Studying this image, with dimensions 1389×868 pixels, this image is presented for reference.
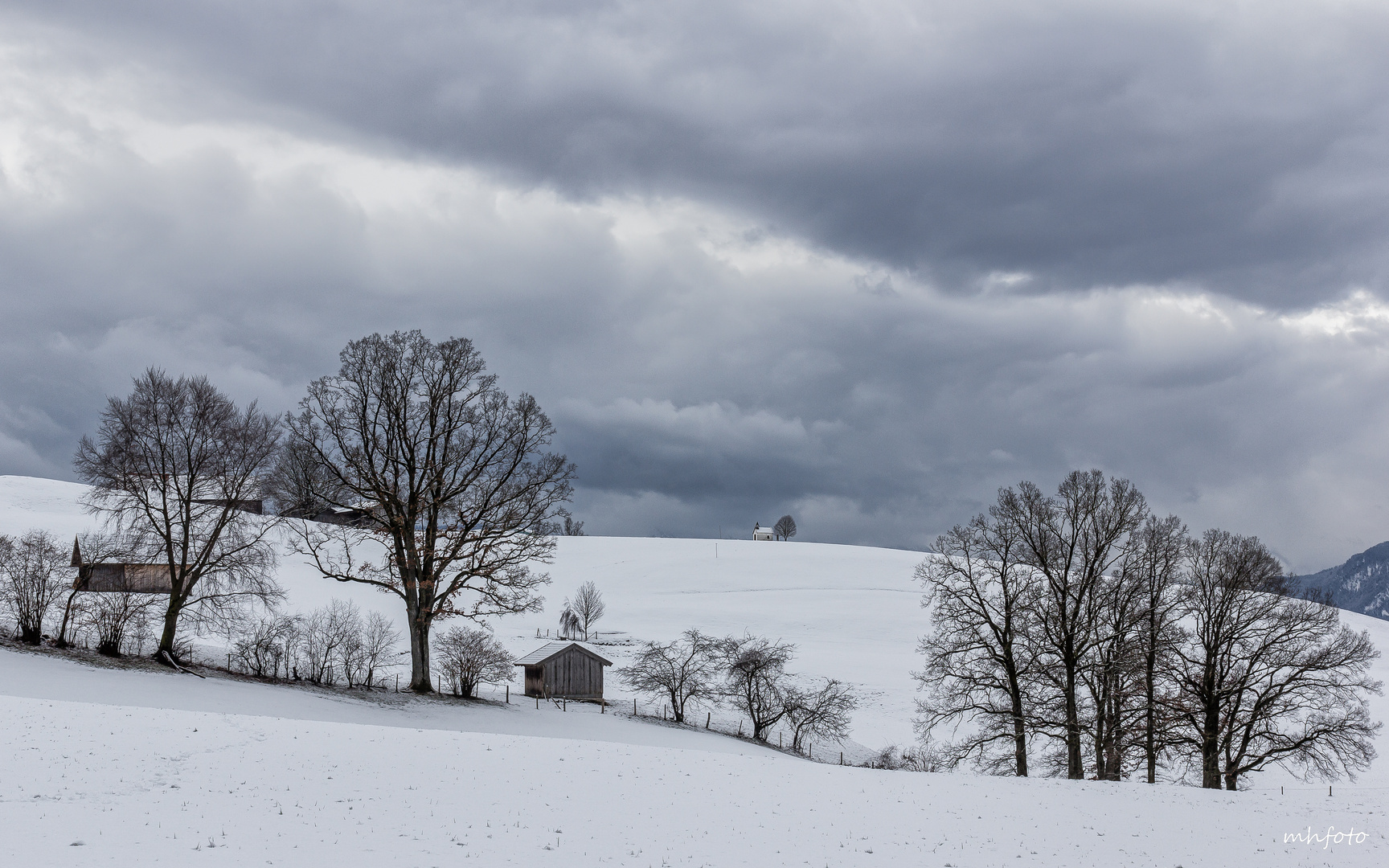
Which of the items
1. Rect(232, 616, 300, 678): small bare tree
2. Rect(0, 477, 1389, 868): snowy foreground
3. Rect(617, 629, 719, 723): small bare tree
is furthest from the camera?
Rect(617, 629, 719, 723): small bare tree

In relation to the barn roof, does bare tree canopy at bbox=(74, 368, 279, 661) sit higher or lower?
higher

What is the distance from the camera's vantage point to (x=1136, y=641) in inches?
1066

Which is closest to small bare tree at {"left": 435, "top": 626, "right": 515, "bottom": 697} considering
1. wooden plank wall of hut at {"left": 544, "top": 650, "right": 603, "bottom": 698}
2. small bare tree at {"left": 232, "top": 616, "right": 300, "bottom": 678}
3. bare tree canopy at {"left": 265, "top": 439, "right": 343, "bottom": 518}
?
wooden plank wall of hut at {"left": 544, "top": 650, "right": 603, "bottom": 698}

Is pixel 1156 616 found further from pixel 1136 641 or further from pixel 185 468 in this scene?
pixel 185 468

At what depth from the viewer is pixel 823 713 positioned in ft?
129

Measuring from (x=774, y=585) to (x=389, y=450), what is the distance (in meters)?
63.8

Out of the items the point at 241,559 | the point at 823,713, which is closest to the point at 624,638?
the point at 823,713

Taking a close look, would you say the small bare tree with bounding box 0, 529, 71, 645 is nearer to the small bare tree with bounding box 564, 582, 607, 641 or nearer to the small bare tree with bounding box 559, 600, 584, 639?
the small bare tree with bounding box 559, 600, 584, 639

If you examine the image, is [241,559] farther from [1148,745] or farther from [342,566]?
[342,566]

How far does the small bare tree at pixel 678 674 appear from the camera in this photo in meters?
41.1

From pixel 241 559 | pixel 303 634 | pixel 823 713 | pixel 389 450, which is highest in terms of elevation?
pixel 389 450

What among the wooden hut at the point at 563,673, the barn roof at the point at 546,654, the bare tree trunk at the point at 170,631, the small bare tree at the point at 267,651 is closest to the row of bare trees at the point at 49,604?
the bare tree trunk at the point at 170,631

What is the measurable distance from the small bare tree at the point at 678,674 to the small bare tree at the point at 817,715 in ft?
13.8

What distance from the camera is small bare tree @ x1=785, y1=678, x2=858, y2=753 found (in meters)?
39.1
